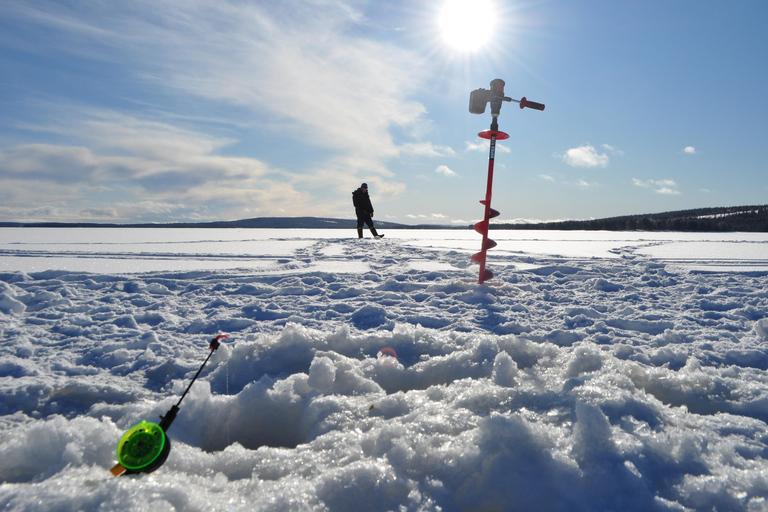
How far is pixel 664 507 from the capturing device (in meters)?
1.17

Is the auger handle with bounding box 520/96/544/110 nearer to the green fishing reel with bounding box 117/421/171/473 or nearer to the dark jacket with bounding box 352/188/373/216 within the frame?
the green fishing reel with bounding box 117/421/171/473

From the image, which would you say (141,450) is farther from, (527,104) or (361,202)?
(361,202)

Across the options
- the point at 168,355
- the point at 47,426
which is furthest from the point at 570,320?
the point at 47,426

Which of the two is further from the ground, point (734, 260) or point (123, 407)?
point (734, 260)

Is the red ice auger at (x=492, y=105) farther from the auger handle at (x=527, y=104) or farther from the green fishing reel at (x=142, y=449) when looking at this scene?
the green fishing reel at (x=142, y=449)

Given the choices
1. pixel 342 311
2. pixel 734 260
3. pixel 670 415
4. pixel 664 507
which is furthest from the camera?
pixel 734 260

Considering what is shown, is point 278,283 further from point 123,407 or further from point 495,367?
point 495,367

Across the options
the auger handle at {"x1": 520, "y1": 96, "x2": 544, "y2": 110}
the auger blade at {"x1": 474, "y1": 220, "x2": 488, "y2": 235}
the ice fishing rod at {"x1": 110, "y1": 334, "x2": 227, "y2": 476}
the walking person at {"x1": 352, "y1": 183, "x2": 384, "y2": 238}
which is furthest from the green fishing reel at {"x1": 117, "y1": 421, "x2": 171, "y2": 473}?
the walking person at {"x1": 352, "y1": 183, "x2": 384, "y2": 238}

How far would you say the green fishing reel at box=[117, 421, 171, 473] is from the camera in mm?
1132

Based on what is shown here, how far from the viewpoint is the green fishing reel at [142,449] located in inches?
44.6

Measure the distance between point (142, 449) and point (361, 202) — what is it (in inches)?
477

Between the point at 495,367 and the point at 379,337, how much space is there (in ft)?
2.78

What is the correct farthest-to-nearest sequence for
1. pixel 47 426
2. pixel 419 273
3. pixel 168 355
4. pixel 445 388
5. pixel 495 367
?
1. pixel 419 273
2. pixel 168 355
3. pixel 495 367
4. pixel 445 388
5. pixel 47 426

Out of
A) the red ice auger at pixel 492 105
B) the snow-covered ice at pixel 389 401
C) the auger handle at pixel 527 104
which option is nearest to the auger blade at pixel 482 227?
the red ice auger at pixel 492 105
